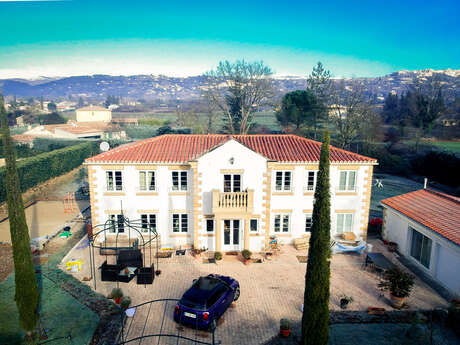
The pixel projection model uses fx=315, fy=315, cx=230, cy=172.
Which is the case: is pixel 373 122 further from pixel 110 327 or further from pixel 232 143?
pixel 110 327

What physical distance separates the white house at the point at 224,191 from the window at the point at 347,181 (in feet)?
0.07

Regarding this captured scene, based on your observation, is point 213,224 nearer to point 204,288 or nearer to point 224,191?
point 224,191

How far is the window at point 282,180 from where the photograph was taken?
940 inches

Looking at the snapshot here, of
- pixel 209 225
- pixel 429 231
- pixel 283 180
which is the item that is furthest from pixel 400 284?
pixel 209 225

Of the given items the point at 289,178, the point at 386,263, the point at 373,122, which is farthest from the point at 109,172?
the point at 373,122

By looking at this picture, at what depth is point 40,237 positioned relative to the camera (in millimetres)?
25266

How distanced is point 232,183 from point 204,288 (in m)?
8.58

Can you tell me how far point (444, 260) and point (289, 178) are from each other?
10907 mm

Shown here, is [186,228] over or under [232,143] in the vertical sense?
under

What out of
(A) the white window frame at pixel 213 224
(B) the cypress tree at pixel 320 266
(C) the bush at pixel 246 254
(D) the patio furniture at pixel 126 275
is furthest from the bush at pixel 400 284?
(D) the patio furniture at pixel 126 275

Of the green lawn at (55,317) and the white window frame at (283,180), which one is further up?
the white window frame at (283,180)

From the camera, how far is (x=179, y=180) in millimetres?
23547

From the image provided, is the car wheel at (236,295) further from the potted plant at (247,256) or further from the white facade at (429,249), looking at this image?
the white facade at (429,249)

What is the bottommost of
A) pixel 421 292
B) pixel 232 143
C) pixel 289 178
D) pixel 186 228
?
pixel 421 292
